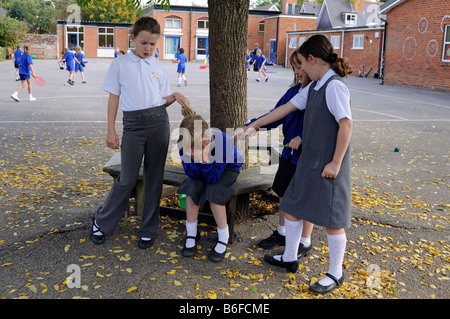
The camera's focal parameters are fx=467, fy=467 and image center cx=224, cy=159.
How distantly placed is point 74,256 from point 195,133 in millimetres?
1523

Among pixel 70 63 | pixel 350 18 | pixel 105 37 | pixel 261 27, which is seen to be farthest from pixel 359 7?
pixel 70 63

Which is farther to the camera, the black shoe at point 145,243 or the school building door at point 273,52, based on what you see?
the school building door at point 273,52

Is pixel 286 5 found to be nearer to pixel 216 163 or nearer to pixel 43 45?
pixel 43 45

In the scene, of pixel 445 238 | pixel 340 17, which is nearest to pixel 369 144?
pixel 445 238

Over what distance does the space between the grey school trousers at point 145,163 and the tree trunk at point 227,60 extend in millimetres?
981

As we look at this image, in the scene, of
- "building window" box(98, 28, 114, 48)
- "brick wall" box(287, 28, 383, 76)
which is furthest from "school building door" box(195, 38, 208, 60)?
"brick wall" box(287, 28, 383, 76)

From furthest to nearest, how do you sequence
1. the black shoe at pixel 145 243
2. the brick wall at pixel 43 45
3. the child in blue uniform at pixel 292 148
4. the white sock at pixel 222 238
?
the brick wall at pixel 43 45 → the black shoe at pixel 145 243 → the white sock at pixel 222 238 → the child in blue uniform at pixel 292 148

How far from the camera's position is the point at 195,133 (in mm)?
3891

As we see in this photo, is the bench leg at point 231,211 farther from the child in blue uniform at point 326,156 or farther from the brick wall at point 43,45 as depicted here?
the brick wall at point 43,45

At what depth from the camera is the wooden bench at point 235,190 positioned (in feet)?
14.3

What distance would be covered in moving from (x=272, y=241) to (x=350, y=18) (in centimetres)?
4955

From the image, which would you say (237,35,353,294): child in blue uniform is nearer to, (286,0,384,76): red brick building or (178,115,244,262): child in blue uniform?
(178,115,244,262): child in blue uniform

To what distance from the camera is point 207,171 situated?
399cm

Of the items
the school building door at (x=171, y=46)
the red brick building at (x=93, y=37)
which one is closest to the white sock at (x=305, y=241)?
the school building door at (x=171, y=46)
